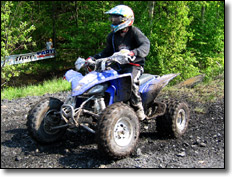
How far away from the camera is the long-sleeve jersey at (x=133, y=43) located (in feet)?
15.0

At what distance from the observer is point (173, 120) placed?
4.98 meters

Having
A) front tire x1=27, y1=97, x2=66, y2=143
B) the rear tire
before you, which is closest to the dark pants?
the rear tire

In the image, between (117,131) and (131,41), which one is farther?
(131,41)

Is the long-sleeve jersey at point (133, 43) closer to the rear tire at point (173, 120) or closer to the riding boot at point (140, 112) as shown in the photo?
the riding boot at point (140, 112)

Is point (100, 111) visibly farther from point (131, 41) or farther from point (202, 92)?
point (202, 92)

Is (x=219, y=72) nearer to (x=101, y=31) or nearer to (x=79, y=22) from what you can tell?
(x=101, y=31)

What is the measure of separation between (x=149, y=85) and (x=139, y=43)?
762 millimetres

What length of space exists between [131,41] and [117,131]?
165cm

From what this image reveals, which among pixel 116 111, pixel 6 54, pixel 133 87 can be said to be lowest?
pixel 116 111

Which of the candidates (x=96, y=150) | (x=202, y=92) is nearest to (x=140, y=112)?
(x=96, y=150)

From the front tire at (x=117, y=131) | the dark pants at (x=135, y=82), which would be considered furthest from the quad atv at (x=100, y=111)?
the dark pants at (x=135, y=82)

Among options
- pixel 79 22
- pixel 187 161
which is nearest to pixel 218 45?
pixel 79 22

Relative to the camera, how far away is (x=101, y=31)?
13609mm

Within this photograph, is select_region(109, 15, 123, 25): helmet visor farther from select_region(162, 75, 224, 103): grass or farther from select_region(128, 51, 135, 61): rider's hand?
select_region(162, 75, 224, 103): grass
